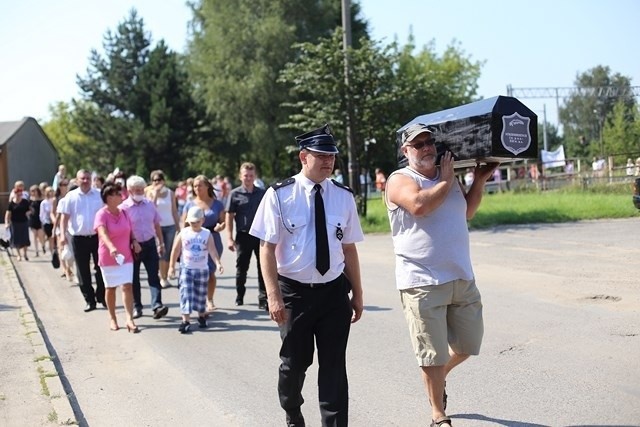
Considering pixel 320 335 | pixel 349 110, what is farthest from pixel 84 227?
pixel 349 110

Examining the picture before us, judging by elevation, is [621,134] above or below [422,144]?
above

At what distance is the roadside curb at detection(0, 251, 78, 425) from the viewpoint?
557cm

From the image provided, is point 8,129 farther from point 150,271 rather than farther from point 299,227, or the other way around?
point 299,227

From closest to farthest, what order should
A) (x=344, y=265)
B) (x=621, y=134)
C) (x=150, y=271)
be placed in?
(x=344, y=265), (x=150, y=271), (x=621, y=134)

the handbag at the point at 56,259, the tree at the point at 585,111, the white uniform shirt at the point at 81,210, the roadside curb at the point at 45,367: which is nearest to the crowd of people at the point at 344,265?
the roadside curb at the point at 45,367

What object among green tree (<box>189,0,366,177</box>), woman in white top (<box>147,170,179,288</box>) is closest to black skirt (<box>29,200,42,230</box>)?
woman in white top (<box>147,170,179,288</box>)

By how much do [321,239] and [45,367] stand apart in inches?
147

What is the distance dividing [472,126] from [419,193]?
0.75 m

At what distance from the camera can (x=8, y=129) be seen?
54.2m

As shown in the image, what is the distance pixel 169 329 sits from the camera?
927 centimetres

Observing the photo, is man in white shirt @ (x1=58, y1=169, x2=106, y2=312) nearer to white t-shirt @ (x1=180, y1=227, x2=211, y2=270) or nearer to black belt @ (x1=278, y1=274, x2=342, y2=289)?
white t-shirt @ (x1=180, y1=227, x2=211, y2=270)

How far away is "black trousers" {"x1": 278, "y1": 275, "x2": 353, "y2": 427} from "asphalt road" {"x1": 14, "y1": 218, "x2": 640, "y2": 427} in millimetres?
760

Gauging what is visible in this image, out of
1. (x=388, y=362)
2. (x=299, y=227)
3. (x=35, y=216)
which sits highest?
(x=299, y=227)

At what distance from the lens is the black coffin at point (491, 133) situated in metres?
4.86
